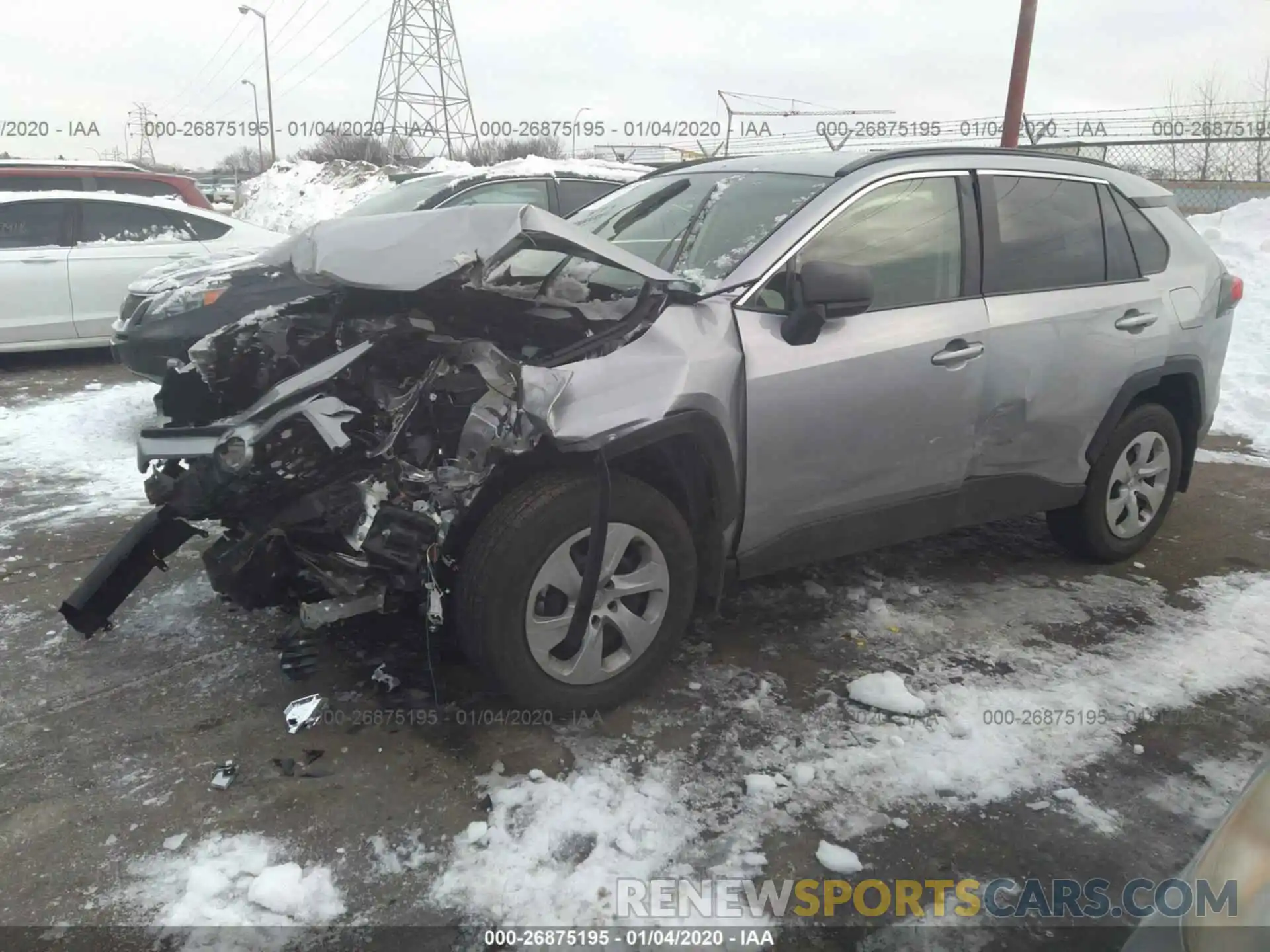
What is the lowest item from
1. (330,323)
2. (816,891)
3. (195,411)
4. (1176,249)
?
(816,891)

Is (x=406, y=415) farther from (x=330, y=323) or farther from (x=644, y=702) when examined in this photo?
(x=644, y=702)

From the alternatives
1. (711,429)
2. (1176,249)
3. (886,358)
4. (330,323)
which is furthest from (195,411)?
(1176,249)

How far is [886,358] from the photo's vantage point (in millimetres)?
3219

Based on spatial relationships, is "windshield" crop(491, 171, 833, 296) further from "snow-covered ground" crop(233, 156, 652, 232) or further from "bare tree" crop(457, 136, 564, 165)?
"bare tree" crop(457, 136, 564, 165)

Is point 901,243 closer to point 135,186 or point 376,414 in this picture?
point 376,414

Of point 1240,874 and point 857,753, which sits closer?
point 1240,874

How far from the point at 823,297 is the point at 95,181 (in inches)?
342

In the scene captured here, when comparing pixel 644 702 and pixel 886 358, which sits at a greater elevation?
pixel 886 358

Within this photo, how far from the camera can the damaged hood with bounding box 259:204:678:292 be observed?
275 centimetres

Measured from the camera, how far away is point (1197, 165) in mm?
12789

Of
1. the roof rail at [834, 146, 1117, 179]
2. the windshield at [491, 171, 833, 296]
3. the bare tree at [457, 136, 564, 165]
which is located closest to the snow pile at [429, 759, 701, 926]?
the windshield at [491, 171, 833, 296]

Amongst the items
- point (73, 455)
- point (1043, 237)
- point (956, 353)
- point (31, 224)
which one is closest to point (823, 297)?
point (956, 353)

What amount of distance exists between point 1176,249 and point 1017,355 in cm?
142

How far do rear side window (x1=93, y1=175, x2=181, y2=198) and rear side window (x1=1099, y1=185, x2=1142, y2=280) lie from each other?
8.24 m
